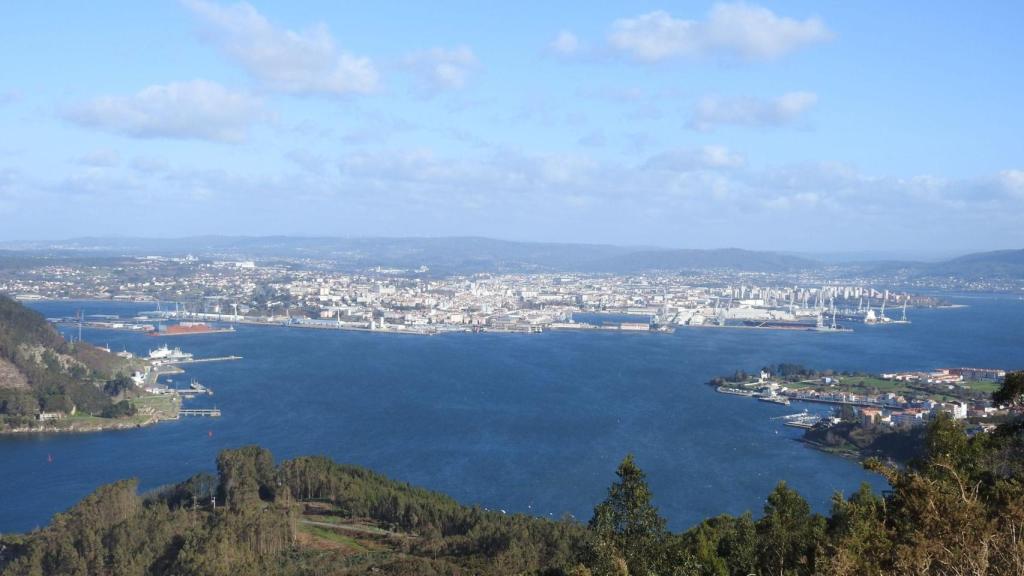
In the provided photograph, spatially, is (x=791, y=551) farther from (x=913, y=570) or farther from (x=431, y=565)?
(x=431, y=565)

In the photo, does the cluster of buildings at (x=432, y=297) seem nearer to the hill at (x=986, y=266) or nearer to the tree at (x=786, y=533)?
the hill at (x=986, y=266)

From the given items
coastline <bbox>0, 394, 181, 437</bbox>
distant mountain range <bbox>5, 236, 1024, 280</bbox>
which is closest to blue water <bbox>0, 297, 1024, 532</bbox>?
coastline <bbox>0, 394, 181, 437</bbox>

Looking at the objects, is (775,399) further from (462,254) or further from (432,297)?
(462,254)

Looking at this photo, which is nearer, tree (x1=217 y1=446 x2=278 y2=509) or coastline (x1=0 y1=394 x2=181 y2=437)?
tree (x1=217 y1=446 x2=278 y2=509)

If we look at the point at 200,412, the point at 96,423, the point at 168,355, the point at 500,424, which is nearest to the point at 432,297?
the point at 168,355

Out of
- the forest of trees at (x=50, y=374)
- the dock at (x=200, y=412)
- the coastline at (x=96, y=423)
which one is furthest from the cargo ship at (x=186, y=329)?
the dock at (x=200, y=412)

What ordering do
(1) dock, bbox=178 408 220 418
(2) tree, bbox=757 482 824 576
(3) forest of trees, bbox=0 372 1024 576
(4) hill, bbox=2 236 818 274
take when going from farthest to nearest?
(4) hill, bbox=2 236 818 274, (1) dock, bbox=178 408 220 418, (2) tree, bbox=757 482 824 576, (3) forest of trees, bbox=0 372 1024 576

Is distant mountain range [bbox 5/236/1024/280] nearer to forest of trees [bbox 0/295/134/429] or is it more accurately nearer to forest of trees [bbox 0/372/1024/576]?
forest of trees [bbox 0/295/134/429]
